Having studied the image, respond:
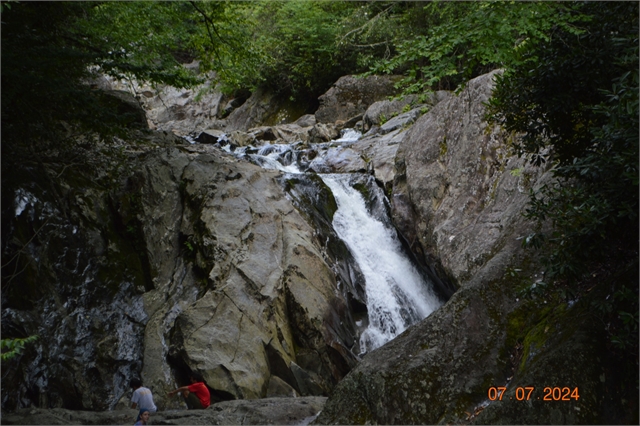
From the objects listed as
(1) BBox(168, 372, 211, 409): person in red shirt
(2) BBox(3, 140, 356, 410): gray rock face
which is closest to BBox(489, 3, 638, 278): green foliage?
(2) BBox(3, 140, 356, 410): gray rock face

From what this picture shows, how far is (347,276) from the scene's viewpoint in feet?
38.0

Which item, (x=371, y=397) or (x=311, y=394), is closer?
(x=371, y=397)

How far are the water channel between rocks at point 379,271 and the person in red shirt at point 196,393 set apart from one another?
137 inches

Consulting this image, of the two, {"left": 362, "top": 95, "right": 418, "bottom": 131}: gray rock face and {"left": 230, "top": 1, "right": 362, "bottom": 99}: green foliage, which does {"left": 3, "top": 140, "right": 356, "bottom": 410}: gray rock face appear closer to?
{"left": 362, "top": 95, "right": 418, "bottom": 131}: gray rock face

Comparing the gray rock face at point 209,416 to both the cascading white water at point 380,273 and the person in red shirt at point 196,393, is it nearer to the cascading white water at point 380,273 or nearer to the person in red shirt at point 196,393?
the person in red shirt at point 196,393

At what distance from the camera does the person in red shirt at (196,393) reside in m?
8.13

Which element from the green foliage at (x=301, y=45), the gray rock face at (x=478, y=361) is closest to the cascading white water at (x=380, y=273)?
the gray rock face at (x=478, y=361)

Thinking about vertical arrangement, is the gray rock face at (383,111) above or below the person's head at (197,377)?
above

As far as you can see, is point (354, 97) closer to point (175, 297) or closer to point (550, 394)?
point (175, 297)

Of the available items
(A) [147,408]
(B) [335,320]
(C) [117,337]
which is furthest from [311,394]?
(C) [117,337]

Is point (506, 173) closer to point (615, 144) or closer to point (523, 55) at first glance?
point (523, 55)

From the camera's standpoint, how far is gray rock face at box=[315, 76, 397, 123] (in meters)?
23.1

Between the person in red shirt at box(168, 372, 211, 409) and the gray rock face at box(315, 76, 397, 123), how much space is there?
16223 millimetres

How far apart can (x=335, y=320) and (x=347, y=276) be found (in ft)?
5.32
